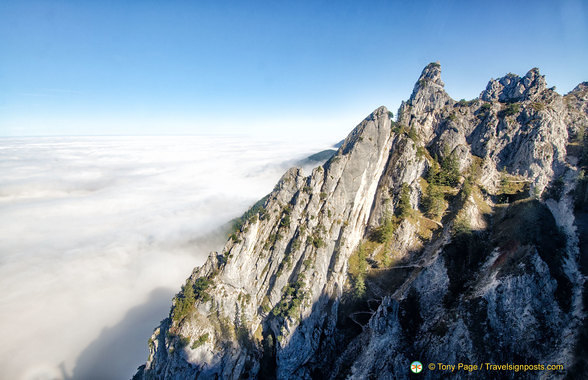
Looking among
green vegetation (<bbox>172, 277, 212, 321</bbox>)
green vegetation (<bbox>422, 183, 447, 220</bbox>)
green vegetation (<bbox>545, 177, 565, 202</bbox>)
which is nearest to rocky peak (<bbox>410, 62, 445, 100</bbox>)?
green vegetation (<bbox>422, 183, 447, 220</bbox>)

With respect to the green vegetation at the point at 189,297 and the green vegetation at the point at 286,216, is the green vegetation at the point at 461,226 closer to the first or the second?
the green vegetation at the point at 286,216

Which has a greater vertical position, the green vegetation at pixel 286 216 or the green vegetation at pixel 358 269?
the green vegetation at pixel 286 216

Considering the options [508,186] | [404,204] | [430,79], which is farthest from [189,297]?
[430,79]

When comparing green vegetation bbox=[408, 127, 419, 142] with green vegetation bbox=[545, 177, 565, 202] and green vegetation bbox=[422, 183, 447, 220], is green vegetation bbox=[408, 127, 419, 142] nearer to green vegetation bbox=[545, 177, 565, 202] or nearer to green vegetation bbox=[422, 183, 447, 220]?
green vegetation bbox=[422, 183, 447, 220]

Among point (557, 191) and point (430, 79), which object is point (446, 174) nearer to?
point (557, 191)

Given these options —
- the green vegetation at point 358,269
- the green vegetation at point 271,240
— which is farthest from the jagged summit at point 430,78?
the green vegetation at point 271,240

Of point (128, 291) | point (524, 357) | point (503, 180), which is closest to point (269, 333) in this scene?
point (524, 357)
